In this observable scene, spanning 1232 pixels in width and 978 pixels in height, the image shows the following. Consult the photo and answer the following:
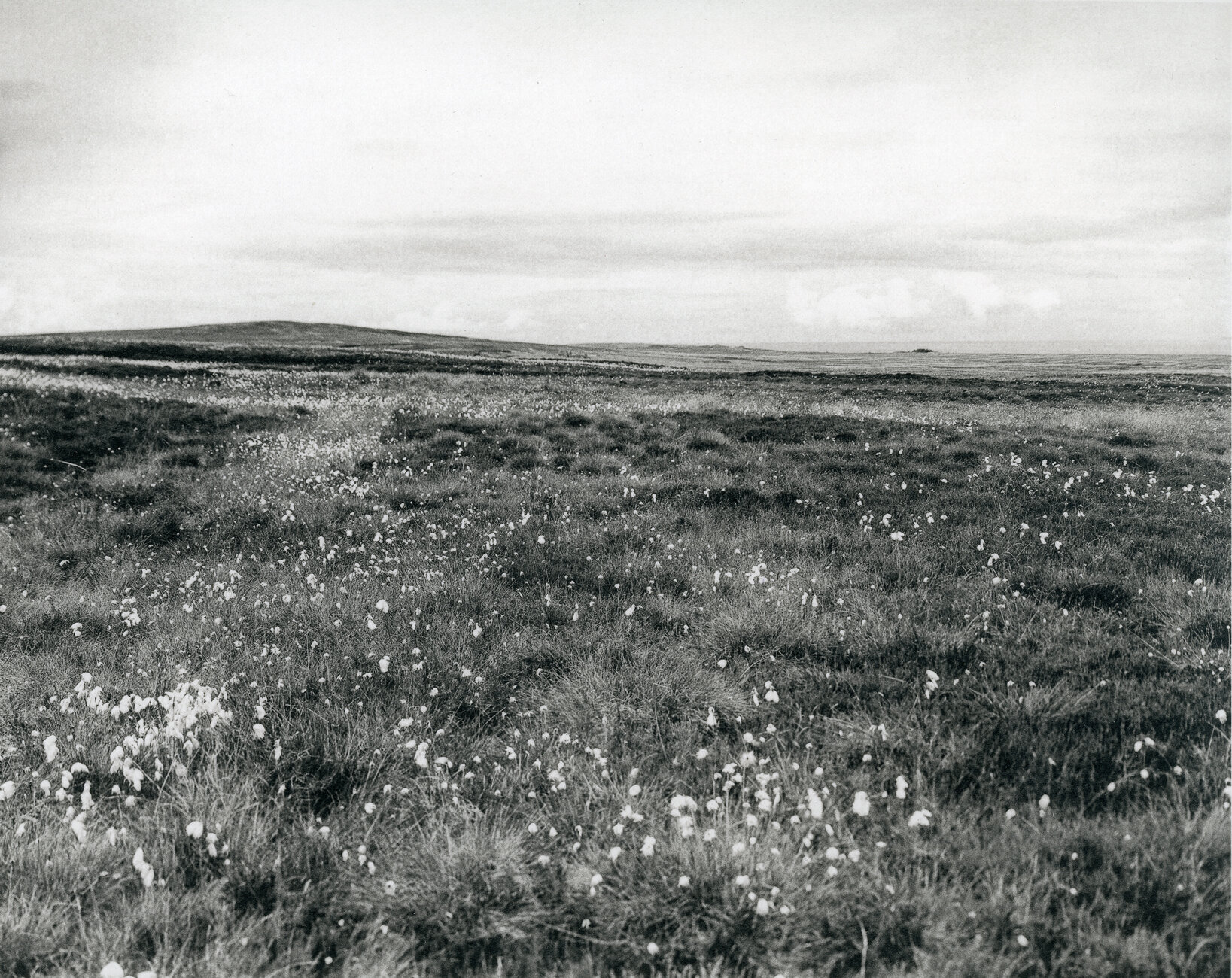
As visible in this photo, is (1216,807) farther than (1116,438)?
No

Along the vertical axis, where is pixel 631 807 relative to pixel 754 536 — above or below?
below

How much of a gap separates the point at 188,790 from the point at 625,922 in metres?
2.65

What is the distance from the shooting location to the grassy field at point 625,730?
3.47 metres

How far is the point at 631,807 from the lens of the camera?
423 centimetres

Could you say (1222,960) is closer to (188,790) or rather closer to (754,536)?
(188,790)

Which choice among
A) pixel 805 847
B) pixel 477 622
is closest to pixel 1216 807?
pixel 805 847

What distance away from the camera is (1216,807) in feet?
12.6

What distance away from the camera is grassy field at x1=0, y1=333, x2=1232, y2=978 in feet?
11.4

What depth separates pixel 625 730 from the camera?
512 cm

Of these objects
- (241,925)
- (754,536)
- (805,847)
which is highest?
(754,536)

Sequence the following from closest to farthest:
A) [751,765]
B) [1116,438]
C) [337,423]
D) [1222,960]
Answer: [1222,960] → [751,765] → [1116,438] → [337,423]

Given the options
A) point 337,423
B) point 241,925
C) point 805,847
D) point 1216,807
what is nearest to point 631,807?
point 805,847

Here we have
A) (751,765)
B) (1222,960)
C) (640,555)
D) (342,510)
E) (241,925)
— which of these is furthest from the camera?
(342,510)

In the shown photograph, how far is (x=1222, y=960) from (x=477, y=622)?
17.6 ft
